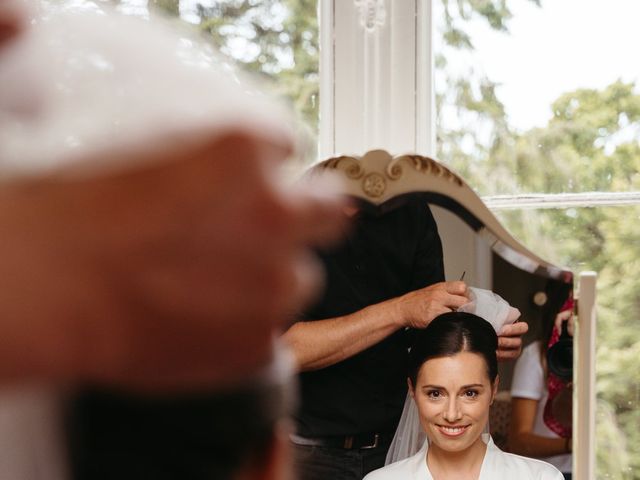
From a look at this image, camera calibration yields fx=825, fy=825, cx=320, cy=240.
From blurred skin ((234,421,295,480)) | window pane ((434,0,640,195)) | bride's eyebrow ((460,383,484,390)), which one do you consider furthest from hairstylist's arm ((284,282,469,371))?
blurred skin ((234,421,295,480))

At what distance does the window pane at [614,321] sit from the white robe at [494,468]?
0.26 m

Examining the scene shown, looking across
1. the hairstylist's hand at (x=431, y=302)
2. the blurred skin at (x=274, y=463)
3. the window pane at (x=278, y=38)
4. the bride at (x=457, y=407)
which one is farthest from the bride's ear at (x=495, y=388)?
the blurred skin at (x=274, y=463)

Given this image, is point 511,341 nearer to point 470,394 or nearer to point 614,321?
point 470,394

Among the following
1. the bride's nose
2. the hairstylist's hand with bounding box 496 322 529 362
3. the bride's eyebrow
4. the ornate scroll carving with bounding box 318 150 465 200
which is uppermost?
the ornate scroll carving with bounding box 318 150 465 200

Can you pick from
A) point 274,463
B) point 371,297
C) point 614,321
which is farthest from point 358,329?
point 274,463

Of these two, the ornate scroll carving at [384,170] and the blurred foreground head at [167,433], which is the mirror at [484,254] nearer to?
the ornate scroll carving at [384,170]

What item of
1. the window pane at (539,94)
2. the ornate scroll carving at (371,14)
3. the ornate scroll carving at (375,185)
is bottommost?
the ornate scroll carving at (375,185)

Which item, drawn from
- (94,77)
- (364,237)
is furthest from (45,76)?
(364,237)

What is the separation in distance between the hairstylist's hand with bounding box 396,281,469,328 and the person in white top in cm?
12

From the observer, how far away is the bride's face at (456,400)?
3.76ft

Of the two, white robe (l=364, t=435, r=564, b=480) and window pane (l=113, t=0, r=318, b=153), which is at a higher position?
window pane (l=113, t=0, r=318, b=153)

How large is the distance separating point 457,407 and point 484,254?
227mm

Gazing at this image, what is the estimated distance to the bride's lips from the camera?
3.75 ft

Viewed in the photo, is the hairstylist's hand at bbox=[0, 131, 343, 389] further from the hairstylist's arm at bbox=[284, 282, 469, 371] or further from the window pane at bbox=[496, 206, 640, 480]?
the window pane at bbox=[496, 206, 640, 480]
